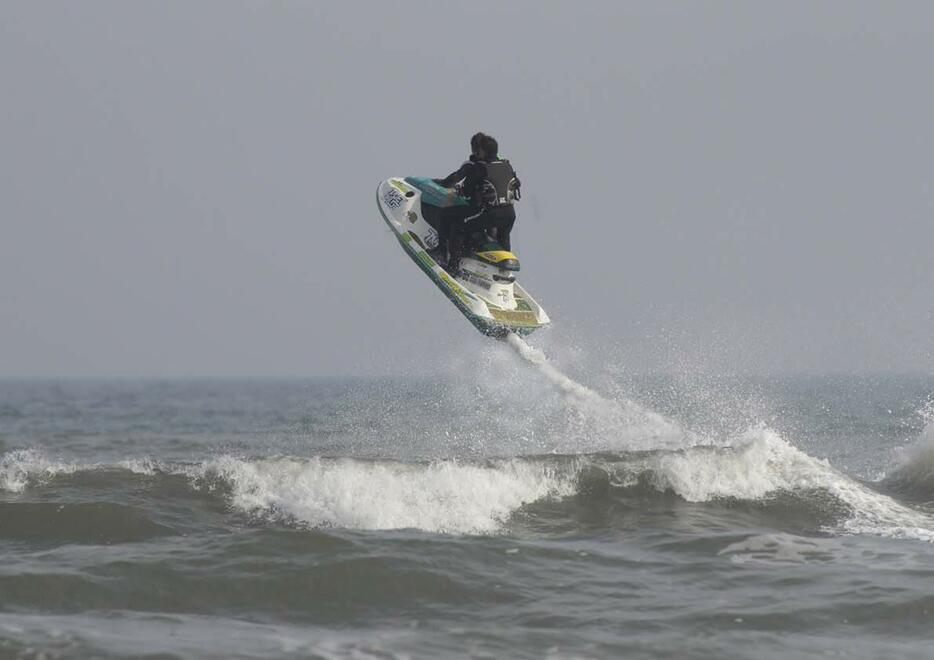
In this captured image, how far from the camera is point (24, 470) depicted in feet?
42.9

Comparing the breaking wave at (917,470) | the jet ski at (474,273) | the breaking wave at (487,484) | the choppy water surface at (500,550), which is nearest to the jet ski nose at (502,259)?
the jet ski at (474,273)

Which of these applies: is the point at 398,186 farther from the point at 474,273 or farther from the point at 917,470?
the point at 917,470

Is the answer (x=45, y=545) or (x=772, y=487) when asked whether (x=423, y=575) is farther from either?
(x=772, y=487)

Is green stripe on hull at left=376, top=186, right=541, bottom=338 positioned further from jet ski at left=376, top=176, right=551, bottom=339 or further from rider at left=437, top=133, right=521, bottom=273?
rider at left=437, top=133, right=521, bottom=273

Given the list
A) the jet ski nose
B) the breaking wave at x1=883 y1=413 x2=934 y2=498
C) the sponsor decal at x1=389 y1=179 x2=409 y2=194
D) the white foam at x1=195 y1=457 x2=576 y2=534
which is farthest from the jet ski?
the breaking wave at x1=883 y1=413 x2=934 y2=498

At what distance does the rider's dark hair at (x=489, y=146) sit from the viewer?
14438 mm

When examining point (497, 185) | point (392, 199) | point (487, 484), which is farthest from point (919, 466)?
point (392, 199)

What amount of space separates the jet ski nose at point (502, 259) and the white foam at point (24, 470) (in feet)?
19.2

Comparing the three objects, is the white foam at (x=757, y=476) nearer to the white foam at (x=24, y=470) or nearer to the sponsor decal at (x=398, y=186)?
the sponsor decal at (x=398, y=186)

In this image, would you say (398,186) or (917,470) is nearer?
(917,470)

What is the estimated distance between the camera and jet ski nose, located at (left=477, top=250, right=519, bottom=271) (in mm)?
14836

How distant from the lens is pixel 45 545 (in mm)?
10539

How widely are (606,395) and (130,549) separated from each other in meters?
7.88

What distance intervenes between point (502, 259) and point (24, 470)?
6.50 meters
